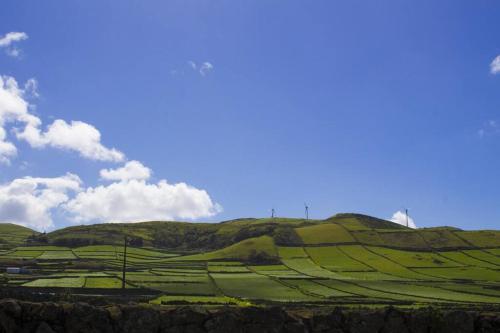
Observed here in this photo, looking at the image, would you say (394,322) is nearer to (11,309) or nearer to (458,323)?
(458,323)

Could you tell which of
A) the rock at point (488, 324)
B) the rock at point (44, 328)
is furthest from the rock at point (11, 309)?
the rock at point (488, 324)

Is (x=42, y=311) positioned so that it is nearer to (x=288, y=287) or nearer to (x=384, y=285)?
(x=288, y=287)

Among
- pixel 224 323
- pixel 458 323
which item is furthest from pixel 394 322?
pixel 224 323

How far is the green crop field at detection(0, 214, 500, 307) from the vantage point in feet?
279

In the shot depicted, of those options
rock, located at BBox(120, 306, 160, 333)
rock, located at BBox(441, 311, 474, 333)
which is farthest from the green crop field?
rock, located at BBox(441, 311, 474, 333)

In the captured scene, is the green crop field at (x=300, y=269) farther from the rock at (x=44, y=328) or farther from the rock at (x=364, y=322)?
the rock at (x=364, y=322)

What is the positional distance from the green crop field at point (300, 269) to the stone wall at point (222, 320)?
166 ft

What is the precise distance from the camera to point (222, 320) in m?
10.0

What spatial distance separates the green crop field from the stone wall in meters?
50.7

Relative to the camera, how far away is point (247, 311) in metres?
10.2

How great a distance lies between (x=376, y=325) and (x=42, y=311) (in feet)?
20.3

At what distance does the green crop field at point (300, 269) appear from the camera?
85125 mm

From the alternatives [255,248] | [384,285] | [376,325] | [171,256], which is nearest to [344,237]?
[255,248]

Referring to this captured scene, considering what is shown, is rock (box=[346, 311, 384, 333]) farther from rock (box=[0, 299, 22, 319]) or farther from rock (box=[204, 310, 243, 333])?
rock (box=[0, 299, 22, 319])
